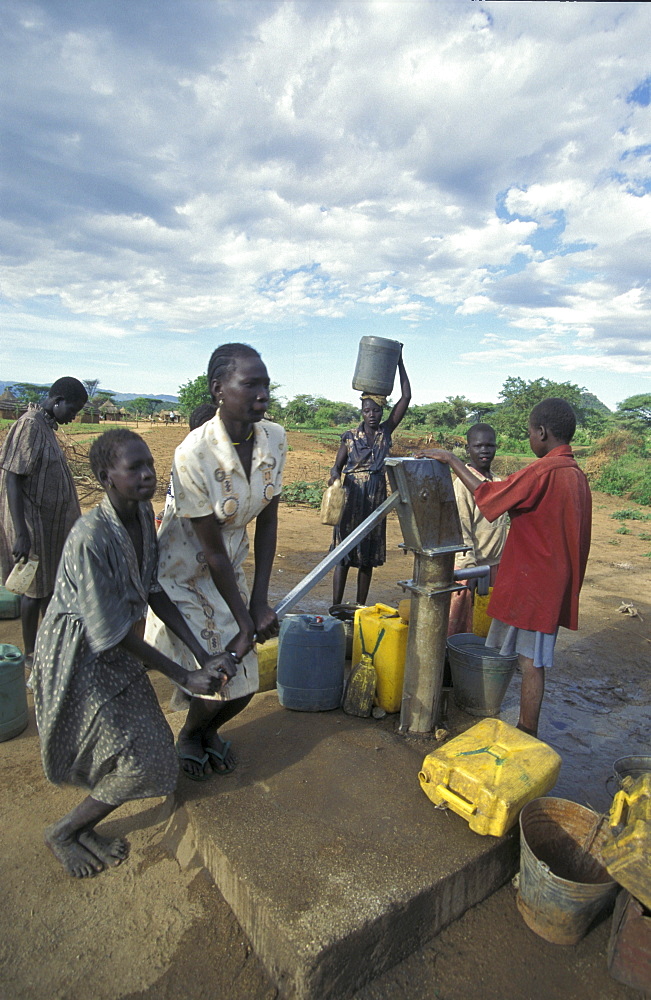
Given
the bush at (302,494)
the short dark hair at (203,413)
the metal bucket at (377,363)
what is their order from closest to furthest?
the short dark hair at (203,413), the metal bucket at (377,363), the bush at (302,494)

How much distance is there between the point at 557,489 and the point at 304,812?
69.9 inches

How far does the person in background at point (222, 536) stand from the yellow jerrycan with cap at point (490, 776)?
821 millimetres

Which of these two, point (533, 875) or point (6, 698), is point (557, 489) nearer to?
point (533, 875)

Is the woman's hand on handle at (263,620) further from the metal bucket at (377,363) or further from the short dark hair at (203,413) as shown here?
the metal bucket at (377,363)

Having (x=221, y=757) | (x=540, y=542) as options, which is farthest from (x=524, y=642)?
(x=221, y=757)

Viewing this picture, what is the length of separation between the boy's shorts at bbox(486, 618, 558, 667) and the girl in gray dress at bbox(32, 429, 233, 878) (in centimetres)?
148

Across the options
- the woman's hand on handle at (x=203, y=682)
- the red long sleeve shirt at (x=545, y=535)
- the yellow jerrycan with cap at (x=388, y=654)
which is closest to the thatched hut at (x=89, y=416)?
the yellow jerrycan with cap at (x=388, y=654)

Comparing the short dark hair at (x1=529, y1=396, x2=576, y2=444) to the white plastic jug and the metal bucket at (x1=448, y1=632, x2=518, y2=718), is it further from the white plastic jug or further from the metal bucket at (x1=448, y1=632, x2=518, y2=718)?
the white plastic jug

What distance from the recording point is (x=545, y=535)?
2.82 meters

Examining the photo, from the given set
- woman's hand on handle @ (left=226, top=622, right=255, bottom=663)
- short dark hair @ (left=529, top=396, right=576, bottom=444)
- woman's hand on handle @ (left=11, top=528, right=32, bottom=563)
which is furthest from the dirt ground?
short dark hair @ (left=529, top=396, right=576, bottom=444)

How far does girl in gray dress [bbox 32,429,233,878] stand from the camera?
1981 mm

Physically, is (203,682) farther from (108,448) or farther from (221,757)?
(108,448)

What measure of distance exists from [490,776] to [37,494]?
112 inches

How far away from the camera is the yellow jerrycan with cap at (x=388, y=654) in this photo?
3.00 metres
